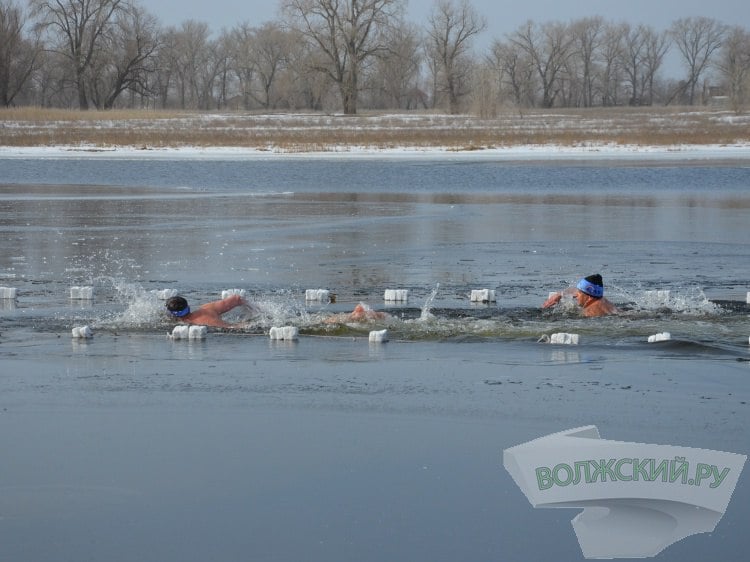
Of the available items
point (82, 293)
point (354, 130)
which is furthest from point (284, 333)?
point (354, 130)

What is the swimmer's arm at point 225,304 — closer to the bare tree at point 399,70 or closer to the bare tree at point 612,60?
the bare tree at point 399,70

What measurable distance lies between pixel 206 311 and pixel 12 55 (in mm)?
79993

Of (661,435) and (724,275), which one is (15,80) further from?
(661,435)

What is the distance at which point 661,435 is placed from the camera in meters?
8.08

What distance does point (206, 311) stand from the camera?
1270cm

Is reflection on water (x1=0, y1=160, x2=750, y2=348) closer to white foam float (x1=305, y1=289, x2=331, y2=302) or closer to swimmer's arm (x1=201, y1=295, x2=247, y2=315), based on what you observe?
white foam float (x1=305, y1=289, x2=331, y2=302)

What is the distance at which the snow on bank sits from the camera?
1614 inches

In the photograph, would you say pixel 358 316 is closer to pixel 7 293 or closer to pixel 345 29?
pixel 7 293

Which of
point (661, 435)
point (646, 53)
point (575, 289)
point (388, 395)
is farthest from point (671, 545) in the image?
point (646, 53)

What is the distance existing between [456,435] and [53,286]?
28.0 feet

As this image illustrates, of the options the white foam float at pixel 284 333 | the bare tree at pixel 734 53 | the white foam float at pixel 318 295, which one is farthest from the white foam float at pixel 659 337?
the bare tree at pixel 734 53

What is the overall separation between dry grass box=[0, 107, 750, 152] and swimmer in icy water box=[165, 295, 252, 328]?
32582mm

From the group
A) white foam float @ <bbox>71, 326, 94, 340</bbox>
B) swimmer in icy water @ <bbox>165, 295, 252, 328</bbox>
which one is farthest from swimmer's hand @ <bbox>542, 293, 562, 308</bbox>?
white foam float @ <bbox>71, 326, 94, 340</bbox>

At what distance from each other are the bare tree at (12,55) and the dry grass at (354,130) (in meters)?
22.4
